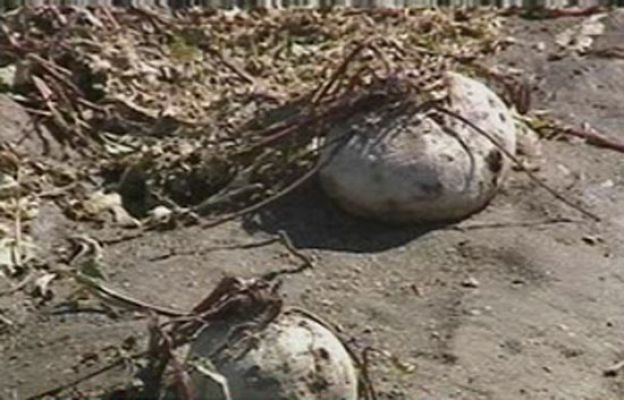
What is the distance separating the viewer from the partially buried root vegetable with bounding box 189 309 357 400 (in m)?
3.54

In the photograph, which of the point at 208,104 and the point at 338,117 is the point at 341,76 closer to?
the point at 338,117

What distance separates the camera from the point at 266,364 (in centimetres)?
355

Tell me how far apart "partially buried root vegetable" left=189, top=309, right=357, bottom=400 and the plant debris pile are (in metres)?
1.14

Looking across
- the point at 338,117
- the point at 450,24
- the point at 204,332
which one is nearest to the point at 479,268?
the point at 338,117

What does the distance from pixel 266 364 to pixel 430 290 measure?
2.86 feet

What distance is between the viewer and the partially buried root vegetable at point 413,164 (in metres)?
4.63

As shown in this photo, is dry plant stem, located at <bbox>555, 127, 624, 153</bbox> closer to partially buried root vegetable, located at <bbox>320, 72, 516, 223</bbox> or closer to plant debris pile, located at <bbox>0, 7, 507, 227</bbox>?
plant debris pile, located at <bbox>0, 7, 507, 227</bbox>

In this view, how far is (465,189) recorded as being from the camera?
15.4ft

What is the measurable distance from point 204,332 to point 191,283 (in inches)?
30.5

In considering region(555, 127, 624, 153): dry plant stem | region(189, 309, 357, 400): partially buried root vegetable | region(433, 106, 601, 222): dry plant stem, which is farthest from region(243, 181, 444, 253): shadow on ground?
region(189, 309, 357, 400): partially buried root vegetable

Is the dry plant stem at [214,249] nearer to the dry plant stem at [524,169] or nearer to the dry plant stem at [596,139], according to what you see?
the dry plant stem at [524,169]

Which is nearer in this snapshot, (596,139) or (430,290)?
(430,290)

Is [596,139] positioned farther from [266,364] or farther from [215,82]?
[266,364]

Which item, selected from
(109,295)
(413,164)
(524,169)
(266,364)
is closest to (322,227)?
(413,164)
